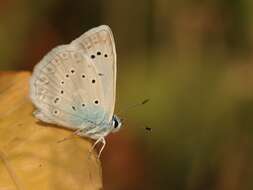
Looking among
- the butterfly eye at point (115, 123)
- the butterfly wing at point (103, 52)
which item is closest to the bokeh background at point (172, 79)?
the butterfly eye at point (115, 123)

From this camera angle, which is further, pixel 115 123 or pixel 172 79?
pixel 172 79

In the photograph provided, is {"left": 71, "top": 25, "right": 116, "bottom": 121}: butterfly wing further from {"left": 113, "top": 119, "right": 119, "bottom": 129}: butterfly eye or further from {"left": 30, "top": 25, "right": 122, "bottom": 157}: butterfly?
{"left": 113, "top": 119, "right": 119, "bottom": 129}: butterfly eye

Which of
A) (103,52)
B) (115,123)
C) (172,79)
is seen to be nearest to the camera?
(103,52)

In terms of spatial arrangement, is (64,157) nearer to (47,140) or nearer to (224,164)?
(47,140)

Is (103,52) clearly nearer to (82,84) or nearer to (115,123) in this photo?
(82,84)

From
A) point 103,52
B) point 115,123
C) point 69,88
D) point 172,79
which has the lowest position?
point 172,79

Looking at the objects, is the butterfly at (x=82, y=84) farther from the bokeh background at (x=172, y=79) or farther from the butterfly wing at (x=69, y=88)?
the bokeh background at (x=172, y=79)

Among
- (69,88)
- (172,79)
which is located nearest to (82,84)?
(69,88)
